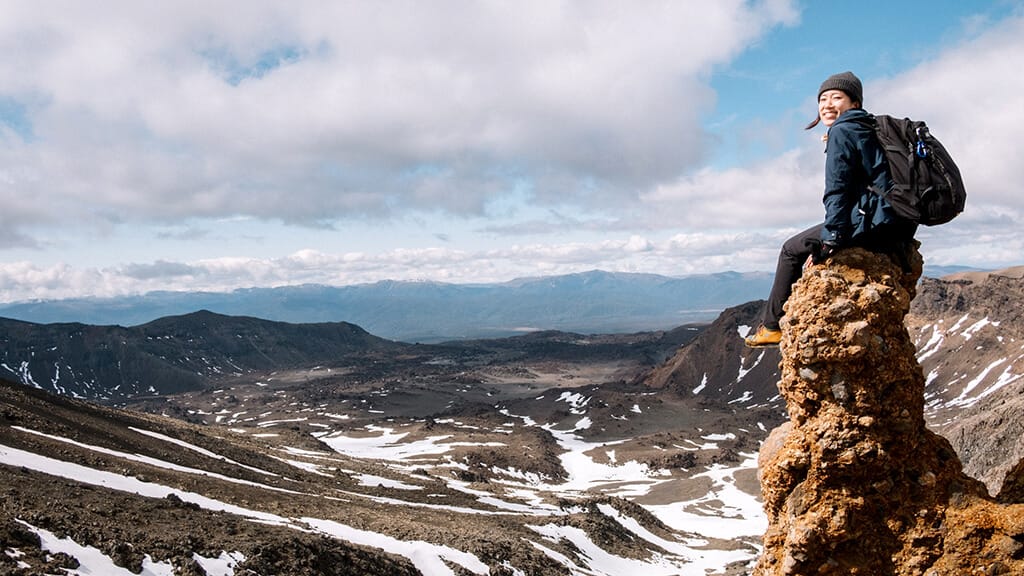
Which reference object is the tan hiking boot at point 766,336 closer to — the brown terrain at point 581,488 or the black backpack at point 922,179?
the brown terrain at point 581,488

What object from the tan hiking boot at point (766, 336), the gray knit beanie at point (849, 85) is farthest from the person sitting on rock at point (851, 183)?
the tan hiking boot at point (766, 336)

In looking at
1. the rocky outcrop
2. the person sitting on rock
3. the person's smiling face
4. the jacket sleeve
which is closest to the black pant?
the person sitting on rock

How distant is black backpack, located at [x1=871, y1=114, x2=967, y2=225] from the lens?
262 inches

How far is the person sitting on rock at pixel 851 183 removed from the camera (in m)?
7.02

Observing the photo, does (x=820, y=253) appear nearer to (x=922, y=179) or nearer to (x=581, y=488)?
(x=922, y=179)

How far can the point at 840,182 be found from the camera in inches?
279

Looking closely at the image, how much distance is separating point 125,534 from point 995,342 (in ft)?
553

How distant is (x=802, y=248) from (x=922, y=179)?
5.40 ft

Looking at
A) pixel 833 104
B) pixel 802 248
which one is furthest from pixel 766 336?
pixel 833 104

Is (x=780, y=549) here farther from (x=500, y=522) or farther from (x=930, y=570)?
(x=500, y=522)

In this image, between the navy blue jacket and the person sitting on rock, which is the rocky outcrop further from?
the navy blue jacket

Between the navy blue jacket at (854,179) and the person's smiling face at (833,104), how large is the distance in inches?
12.8

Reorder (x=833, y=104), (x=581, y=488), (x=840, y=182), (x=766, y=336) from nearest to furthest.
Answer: (x=840, y=182) < (x=833, y=104) < (x=766, y=336) < (x=581, y=488)

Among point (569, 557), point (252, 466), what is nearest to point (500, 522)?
point (569, 557)
